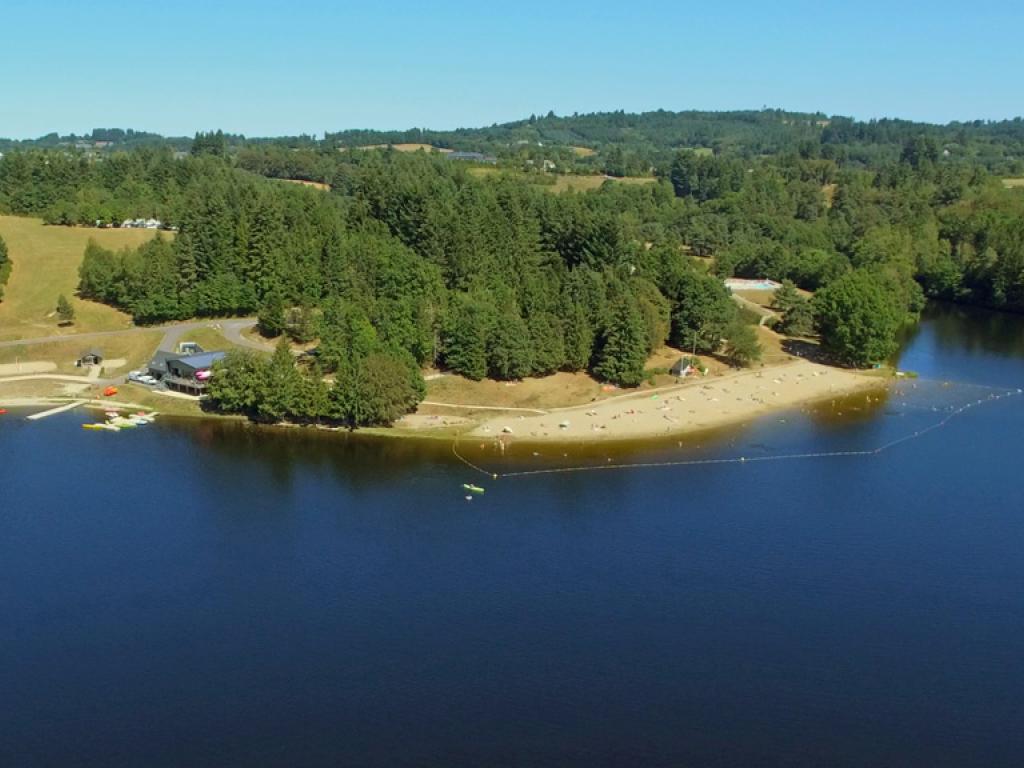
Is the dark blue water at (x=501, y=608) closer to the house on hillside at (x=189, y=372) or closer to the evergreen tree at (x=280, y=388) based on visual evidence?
the evergreen tree at (x=280, y=388)

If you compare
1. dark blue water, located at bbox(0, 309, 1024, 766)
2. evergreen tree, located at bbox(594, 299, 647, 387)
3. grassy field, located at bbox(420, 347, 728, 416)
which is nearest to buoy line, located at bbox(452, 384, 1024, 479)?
dark blue water, located at bbox(0, 309, 1024, 766)

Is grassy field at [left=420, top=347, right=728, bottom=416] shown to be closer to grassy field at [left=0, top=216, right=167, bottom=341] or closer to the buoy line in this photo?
the buoy line

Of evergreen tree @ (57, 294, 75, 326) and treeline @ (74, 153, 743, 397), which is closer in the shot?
treeline @ (74, 153, 743, 397)

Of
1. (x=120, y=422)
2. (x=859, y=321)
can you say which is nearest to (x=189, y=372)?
(x=120, y=422)

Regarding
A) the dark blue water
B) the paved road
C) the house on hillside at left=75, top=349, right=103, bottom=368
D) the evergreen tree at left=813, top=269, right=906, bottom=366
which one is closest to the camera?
the dark blue water

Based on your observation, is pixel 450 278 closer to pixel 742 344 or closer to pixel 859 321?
pixel 742 344

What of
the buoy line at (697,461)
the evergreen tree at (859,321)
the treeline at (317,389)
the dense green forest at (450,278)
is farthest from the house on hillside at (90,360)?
the evergreen tree at (859,321)
